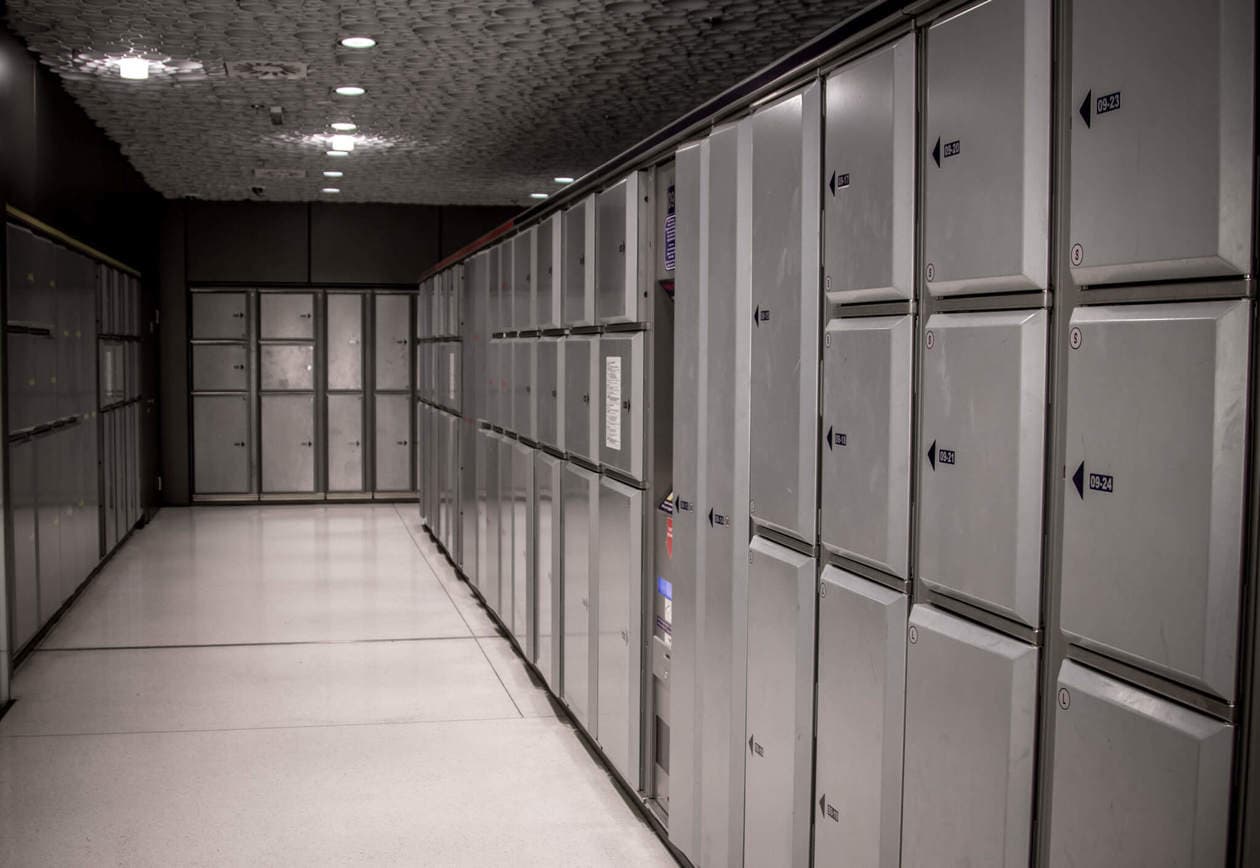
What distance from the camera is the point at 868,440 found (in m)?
2.26

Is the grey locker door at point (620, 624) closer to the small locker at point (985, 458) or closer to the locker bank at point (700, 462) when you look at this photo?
the locker bank at point (700, 462)

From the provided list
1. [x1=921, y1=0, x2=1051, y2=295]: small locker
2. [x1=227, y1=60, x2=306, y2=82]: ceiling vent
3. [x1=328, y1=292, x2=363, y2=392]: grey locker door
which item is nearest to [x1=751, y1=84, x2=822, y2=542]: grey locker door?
[x1=921, y1=0, x2=1051, y2=295]: small locker

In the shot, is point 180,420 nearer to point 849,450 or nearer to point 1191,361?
point 849,450

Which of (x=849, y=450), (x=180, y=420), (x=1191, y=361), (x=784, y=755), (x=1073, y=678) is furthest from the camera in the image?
(x=180, y=420)

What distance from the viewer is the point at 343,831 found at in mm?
3850

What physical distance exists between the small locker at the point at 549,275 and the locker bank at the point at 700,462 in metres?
0.03

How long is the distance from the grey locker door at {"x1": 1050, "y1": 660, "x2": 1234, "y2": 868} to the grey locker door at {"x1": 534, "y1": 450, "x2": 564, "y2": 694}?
3282mm

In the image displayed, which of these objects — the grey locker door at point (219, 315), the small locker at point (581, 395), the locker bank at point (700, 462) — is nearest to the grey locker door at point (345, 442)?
A: the grey locker door at point (219, 315)

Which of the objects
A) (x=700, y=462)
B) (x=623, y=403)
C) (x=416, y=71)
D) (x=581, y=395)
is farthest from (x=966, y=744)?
(x=416, y=71)

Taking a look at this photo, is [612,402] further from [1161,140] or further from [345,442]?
[345,442]

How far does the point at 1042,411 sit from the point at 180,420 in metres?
11.2

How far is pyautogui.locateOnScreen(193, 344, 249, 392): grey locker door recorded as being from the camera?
1183cm

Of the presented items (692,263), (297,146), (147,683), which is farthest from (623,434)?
(297,146)

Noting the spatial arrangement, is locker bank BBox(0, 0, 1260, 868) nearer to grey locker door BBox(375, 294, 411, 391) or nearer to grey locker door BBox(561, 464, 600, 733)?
grey locker door BBox(561, 464, 600, 733)
